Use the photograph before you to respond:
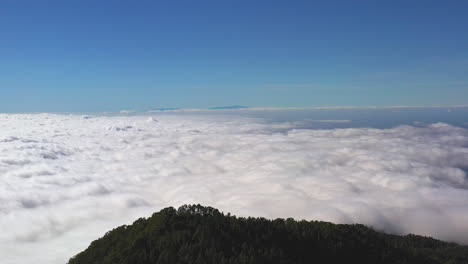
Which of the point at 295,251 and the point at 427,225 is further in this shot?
the point at 427,225

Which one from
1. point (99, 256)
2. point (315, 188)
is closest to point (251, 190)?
point (315, 188)

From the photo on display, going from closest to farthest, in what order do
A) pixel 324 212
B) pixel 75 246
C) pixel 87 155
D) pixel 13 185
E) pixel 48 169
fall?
pixel 75 246, pixel 324 212, pixel 13 185, pixel 48 169, pixel 87 155

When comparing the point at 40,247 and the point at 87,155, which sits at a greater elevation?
the point at 87,155

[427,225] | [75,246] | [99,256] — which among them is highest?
[99,256]

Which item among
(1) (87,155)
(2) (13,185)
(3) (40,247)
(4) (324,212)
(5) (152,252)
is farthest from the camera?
(1) (87,155)

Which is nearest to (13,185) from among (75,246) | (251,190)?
(75,246)

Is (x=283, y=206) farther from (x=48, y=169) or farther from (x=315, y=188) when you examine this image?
(x=48, y=169)

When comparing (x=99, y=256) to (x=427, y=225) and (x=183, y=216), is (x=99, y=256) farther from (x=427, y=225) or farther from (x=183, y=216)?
(x=427, y=225)
